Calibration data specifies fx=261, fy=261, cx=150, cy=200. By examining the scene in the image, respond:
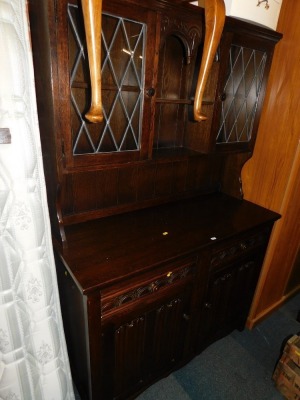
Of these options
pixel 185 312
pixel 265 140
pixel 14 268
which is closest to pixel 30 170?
pixel 14 268

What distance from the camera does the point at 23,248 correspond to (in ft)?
2.74

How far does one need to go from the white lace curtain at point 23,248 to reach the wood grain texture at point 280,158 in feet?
4.17

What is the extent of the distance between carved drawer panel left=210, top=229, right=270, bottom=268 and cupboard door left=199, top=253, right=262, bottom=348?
6 centimetres

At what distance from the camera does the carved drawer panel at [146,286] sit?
951mm

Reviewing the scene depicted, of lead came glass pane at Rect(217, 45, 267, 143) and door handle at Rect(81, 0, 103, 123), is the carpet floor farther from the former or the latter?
door handle at Rect(81, 0, 103, 123)

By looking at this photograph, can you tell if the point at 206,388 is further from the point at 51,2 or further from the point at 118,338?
the point at 51,2

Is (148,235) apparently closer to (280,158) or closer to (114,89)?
(114,89)

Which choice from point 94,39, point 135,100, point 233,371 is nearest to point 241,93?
point 135,100

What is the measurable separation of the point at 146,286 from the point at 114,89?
2.49 ft

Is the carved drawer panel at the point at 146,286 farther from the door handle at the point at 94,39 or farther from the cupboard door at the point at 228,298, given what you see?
the door handle at the point at 94,39

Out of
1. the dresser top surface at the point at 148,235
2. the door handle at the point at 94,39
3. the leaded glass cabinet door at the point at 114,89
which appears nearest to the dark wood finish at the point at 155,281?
the dresser top surface at the point at 148,235

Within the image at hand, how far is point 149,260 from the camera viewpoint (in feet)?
3.29

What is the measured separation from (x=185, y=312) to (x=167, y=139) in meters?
0.89

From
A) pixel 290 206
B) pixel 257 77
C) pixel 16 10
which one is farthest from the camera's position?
pixel 290 206
